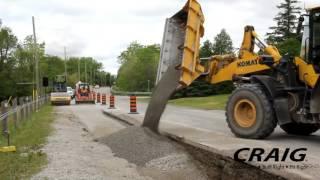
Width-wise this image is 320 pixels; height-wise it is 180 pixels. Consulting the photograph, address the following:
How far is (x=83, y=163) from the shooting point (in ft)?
34.8

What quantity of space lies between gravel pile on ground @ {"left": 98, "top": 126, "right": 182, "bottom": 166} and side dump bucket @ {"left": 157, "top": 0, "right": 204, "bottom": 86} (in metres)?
1.80

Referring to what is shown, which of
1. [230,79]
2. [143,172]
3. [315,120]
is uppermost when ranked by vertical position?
[230,79]

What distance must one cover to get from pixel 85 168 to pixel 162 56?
6261 millimetres

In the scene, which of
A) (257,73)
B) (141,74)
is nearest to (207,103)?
(257,73)

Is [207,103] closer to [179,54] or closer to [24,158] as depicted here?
[179,54]

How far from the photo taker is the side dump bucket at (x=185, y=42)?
14.6 metres

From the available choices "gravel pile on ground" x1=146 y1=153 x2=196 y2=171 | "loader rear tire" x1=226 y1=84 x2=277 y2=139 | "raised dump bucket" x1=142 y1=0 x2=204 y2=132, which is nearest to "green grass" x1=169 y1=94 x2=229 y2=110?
"raised dump bucket" x1=142 y1=0 x2=204 y2=132

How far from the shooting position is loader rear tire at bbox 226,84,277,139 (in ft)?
42.5

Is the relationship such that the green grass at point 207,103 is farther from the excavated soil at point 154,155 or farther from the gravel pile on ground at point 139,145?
the excavated soil at point 154,155

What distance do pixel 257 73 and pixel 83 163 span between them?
576 centimetres

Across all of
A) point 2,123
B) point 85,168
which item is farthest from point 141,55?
point 85,168

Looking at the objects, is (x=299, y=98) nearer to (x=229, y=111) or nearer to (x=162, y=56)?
(x=229, y=111)

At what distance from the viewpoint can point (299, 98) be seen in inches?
501

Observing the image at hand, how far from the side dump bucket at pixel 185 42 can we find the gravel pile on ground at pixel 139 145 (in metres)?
1.80
